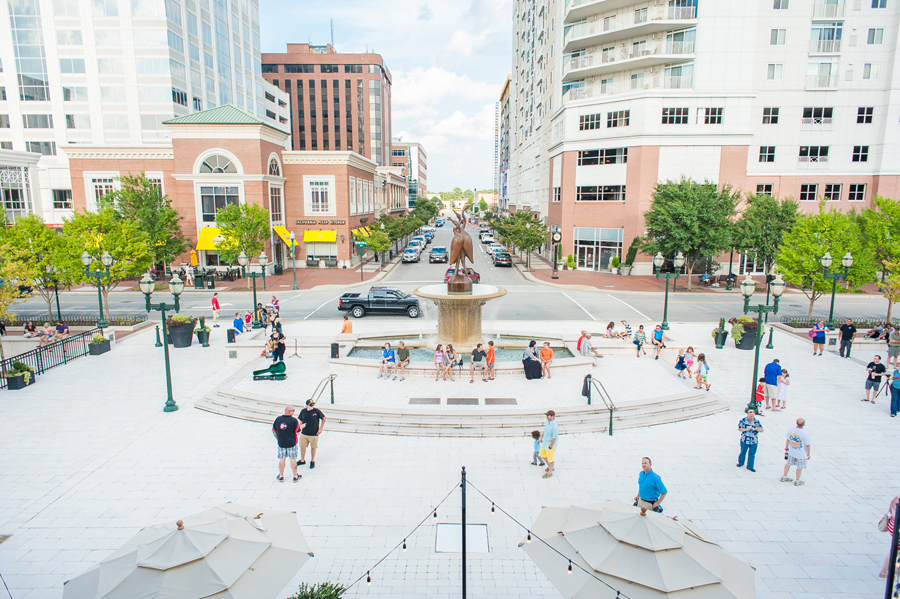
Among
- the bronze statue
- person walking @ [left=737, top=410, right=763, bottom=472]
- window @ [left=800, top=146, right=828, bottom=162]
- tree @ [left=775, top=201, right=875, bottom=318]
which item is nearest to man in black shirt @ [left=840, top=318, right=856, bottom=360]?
tree @ [left=775, top=201, right=875, bottom=318]

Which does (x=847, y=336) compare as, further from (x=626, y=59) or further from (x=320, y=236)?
(x=320, y=236)

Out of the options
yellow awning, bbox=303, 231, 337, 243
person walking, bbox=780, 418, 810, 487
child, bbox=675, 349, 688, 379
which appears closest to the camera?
person walking, bbox=780, 418, 810, 487

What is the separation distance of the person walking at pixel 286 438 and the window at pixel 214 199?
35.0m

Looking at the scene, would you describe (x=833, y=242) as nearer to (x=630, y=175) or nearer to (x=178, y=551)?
(x=630, y=175)

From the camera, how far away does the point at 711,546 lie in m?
6.27

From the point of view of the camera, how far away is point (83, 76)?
52562 millimetres

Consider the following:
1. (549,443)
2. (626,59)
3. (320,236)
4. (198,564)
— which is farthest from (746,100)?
(198,564)

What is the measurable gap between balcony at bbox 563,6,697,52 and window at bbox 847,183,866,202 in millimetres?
19784

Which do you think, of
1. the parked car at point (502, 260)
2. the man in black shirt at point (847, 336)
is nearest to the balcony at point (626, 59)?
the parked car at point (502, 260)

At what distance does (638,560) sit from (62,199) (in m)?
62.8

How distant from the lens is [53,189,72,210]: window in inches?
1992

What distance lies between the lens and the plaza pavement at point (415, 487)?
8445 mm

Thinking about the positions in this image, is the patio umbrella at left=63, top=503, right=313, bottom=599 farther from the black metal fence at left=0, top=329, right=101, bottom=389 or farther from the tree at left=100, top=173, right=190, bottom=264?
the tree at left=100, top=173, right=190, bottom=264

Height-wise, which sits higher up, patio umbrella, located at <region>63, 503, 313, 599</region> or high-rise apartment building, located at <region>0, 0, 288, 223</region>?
high-rise apartment building, located at <region>0, 0, 288, 223</region>
